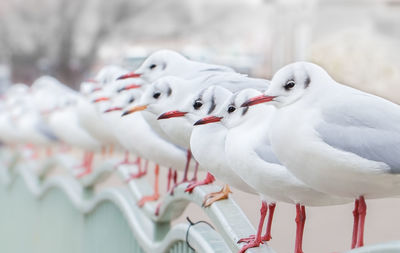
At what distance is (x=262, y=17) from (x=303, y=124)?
9.69m

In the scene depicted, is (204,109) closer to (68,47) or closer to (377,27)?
(377,27)

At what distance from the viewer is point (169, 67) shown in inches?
60.2

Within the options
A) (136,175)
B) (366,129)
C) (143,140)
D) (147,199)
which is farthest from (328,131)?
(136,175)

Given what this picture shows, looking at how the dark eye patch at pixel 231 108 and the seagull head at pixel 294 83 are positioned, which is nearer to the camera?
the seagull head at pixel 294 83

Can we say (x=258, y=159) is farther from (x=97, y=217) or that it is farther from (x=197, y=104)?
(x=97, y=217)

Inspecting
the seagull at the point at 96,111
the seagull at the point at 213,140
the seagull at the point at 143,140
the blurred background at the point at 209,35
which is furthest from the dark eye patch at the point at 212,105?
the blurred background at the point at 209,35

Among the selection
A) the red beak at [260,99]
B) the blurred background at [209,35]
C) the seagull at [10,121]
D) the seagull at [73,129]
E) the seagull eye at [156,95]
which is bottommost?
the red beak at [260,99]

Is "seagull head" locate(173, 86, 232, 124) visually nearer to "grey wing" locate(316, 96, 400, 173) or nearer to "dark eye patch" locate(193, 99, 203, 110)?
"dark eye patch" locate(193, 99, 203, 110)

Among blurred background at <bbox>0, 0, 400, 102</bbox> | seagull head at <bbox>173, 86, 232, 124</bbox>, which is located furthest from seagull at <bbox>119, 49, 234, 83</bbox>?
blurred background at <bbox>0, 0, 400, 102</bbox>

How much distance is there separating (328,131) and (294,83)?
0.08 metres

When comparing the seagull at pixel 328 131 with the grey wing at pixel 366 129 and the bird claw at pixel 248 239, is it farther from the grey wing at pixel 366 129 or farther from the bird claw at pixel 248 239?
the bird claw at pixel 248 239

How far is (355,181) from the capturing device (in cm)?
99

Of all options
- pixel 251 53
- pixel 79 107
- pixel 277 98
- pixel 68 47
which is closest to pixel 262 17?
pixel 251 53

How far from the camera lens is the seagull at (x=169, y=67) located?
1438 millimetres
